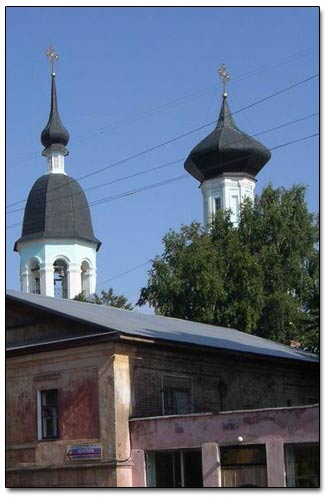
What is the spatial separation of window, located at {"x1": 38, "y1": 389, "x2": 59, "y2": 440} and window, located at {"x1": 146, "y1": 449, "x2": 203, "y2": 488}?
2.52m

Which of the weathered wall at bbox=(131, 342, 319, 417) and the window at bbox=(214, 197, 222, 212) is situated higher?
the window at bbox=(214, 197, 222, 212)

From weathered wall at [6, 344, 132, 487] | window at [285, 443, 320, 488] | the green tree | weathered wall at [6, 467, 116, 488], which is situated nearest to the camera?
window at [285, 443, 320, 488]

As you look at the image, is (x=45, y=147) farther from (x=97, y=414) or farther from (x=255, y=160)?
(x=97, y=414)

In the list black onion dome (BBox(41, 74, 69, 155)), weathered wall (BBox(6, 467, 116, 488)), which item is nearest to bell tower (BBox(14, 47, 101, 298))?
black onion dome (BBox(41, 74, 69, 155))

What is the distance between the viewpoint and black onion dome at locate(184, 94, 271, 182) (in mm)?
59438

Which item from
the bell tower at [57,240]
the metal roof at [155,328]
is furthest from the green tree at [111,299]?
the metal roof at [155,328]

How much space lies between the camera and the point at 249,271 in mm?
44156

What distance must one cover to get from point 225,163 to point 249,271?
60.0 ft

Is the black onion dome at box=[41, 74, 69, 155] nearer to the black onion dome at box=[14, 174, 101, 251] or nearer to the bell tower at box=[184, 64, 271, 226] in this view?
the black onion dome at box=[14, 174, 101, 251]

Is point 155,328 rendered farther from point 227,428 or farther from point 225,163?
point 225,163

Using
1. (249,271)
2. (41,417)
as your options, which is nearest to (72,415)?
(41,417)

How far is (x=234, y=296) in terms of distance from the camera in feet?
144

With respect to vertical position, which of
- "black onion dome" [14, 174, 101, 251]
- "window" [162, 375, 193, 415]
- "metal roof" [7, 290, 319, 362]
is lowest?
"window" [162, 375, 193, 415]

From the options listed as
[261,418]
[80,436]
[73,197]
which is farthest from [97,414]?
[73,197]
